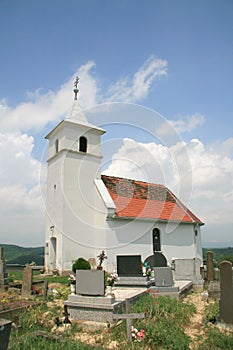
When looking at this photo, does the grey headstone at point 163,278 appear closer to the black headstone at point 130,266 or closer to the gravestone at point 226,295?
the black headstone at point 130,266

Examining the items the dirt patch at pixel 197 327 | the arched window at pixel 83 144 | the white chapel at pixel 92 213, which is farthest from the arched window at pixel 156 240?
the dirt patch at pixel 197 327

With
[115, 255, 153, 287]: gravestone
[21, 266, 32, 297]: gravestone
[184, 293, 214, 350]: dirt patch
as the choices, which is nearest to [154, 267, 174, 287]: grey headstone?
[115, 255, 153, 287]: gravestone

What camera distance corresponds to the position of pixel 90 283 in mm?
7961

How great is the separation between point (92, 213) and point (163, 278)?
1075cm

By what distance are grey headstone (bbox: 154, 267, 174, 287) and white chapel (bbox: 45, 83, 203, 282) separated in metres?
8.73

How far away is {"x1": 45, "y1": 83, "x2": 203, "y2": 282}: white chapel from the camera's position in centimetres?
1922

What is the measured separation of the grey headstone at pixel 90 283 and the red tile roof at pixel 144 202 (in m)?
11.3

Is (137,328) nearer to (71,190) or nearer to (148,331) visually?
(148,331)

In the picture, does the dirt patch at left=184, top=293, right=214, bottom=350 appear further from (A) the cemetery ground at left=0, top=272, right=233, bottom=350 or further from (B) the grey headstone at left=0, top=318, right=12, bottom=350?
(B) the grey headstone at left=0, top=318, right=12, bottom=350

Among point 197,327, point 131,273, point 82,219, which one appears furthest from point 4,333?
point 82,219

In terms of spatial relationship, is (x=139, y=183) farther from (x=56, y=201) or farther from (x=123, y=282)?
(x=123, y=282)

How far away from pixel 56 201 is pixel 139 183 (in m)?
8.44

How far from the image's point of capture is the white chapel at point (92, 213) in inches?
757

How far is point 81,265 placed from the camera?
16719 millimetres
